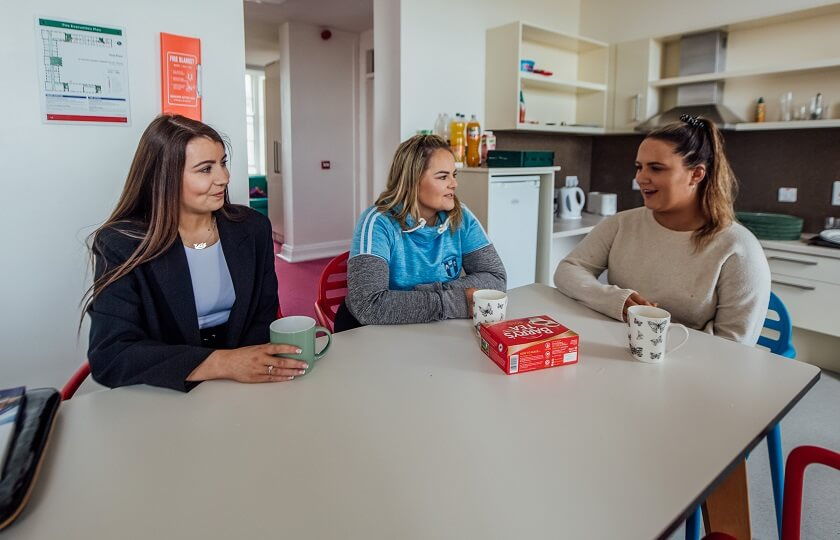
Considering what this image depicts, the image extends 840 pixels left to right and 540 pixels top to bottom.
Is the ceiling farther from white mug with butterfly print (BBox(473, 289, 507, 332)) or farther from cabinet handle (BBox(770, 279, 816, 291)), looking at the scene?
white mug with butterfly print (BBox(473, 289, 507, 332))

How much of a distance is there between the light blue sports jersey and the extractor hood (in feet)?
8.23

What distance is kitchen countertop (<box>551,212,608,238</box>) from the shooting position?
365cm

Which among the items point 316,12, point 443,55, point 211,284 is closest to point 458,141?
point 443,55

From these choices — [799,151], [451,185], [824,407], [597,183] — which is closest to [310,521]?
[451,185]

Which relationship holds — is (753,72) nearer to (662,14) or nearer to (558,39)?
(662,14)

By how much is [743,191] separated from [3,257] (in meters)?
4.13

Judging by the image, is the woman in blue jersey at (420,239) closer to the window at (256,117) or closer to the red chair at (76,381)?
the red chair at (76,381)

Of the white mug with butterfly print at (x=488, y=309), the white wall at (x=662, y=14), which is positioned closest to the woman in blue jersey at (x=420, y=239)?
the white mug with butterfly print at (x=488, y=309)

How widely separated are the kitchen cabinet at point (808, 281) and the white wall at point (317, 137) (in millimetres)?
4315

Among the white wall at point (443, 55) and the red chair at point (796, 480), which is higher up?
the white wall at point (443, 55)

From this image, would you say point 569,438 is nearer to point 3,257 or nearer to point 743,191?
point 3,257

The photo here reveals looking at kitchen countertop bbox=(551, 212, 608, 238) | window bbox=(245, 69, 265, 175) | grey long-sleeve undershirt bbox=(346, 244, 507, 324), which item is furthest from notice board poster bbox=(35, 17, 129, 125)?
window bbox=(245, 69, 265, 175)

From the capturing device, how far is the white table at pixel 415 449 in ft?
2.29

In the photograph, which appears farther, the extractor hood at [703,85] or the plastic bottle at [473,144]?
the extractor hood at [703,85]
